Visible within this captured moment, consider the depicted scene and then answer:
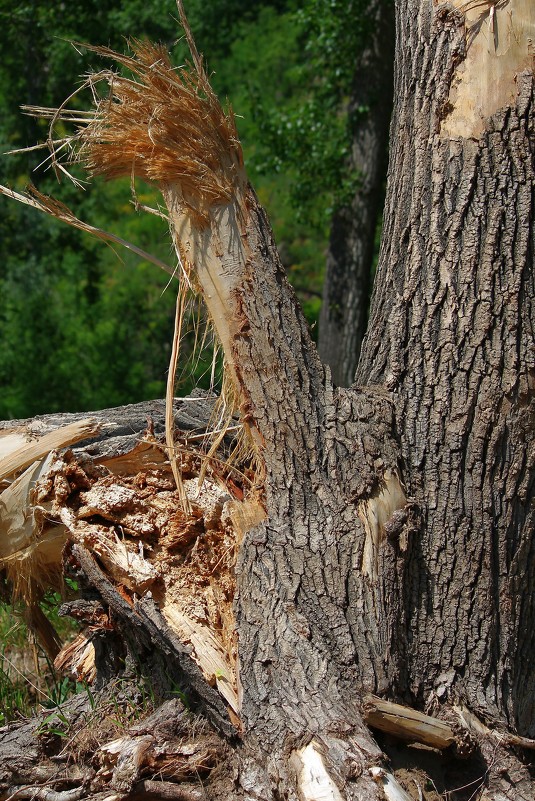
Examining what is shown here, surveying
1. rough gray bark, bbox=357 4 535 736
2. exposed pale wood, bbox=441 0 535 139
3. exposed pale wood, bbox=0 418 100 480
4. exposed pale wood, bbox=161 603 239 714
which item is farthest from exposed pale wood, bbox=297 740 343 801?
exposed pale wood, bbox=441 0 535 139

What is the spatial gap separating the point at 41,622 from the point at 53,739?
768 millimetres

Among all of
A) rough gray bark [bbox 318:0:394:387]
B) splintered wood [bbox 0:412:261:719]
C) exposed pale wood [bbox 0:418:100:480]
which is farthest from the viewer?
rough gray bark [bbox 318:0:394:387]

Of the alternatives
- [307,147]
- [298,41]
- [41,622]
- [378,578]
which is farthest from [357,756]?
[298,41]

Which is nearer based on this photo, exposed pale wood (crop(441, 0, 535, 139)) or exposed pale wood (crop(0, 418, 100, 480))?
exposed pale wood (crop(441, 0, 535, 139))

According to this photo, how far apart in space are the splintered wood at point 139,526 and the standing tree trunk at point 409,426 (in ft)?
0.48

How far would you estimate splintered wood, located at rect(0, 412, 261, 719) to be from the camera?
2967 mm

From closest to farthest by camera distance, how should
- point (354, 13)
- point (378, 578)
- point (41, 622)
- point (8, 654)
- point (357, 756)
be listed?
point (357, 756), point (378, 578), point (41, 622), point (8, 654), point (354, 13)

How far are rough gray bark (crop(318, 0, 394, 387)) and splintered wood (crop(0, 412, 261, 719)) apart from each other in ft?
14.8

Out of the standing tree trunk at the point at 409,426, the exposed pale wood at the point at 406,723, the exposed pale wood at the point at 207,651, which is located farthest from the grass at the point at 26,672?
the exposed pale wood at the point at 406,723

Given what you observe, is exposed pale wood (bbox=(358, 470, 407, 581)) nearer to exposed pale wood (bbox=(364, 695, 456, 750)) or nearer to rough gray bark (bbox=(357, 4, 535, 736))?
rough gray bark (bbox=(357, 4, 535, 736))

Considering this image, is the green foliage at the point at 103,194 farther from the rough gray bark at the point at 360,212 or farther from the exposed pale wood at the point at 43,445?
the exposed pale wood at the point at 43,445

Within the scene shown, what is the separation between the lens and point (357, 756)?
2352 mm

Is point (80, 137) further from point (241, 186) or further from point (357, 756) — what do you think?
Result: point (357, 756)

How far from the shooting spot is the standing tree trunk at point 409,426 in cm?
261
